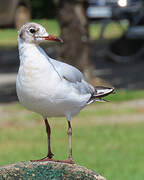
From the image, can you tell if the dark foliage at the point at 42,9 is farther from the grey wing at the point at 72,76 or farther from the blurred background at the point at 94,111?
the grey wing at the point at 72,76

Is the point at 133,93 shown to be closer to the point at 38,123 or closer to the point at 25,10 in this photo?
the point at 38,123

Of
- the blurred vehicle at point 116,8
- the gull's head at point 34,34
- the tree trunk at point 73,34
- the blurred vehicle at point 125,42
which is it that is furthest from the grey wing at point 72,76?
the blurred vehicle at point 125,42

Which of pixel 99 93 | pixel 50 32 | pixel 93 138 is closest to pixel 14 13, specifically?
pixel 50 32

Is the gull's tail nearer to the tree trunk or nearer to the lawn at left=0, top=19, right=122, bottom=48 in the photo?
the tree trunk

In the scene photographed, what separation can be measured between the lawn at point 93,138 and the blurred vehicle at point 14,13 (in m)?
18.4

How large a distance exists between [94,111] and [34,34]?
10.9 m

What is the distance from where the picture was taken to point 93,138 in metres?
12.8

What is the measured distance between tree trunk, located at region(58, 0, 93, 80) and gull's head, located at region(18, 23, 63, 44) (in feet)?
41.3

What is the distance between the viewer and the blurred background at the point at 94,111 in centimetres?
1145

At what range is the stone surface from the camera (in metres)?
4.39

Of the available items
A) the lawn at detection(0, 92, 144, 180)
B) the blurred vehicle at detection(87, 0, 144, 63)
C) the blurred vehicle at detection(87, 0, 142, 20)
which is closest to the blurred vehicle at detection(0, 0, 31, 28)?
the blurred vehicle at detection(87, 0, 142, 20)

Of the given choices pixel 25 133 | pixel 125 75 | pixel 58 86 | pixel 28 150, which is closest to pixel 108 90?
pixel 58 86

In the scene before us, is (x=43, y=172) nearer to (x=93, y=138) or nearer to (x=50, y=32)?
(x=93, y=138)

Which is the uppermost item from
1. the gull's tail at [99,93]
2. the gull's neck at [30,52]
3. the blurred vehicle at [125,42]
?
the gull's neck at [30,52]
